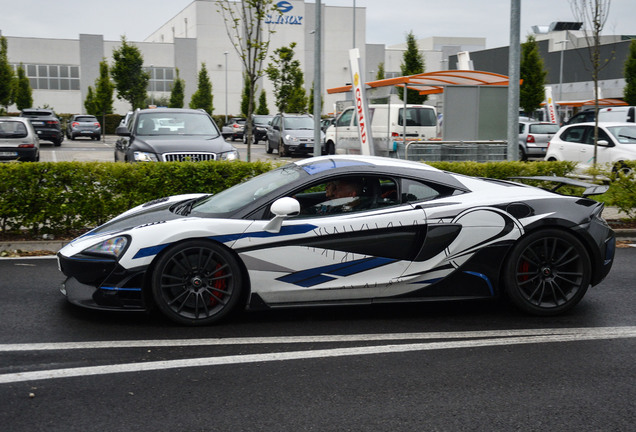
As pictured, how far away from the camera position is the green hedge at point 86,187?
8891 mm

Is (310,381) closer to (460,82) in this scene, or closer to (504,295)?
(504,295)

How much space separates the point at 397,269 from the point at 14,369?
2748 mm

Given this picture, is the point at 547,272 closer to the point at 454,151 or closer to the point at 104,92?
the point at 454,151

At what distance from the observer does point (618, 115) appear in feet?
74.7

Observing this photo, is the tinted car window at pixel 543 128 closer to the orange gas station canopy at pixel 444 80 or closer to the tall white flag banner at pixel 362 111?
the orange gas station canopy at pixel 444 80

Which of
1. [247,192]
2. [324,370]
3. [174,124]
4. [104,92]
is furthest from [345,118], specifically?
[104,92]

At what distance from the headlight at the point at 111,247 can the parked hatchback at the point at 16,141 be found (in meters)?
15.9

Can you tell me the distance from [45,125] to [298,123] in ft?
44.4

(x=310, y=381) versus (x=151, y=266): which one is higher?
(x=151, y=266)

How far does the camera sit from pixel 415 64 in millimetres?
41156

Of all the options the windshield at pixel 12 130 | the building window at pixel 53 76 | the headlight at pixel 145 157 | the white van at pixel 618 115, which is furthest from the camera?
the building window at pixel 53 76

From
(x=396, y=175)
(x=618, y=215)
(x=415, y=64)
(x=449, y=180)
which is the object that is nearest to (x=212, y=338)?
(x=396, y=175)

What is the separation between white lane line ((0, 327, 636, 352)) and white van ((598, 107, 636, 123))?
62.4 feet

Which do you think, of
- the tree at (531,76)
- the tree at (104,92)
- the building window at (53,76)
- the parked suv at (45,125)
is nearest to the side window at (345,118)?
the tree at (531,76)
